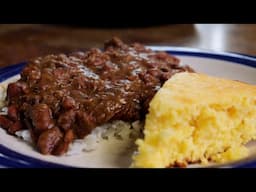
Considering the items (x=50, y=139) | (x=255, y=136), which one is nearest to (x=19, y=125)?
(x=50, y=139)

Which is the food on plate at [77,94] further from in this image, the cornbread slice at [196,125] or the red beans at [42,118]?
the cornbread slice at [196,125]

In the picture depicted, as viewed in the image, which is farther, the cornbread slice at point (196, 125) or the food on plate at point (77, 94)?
the food on plate at point (77, 94)

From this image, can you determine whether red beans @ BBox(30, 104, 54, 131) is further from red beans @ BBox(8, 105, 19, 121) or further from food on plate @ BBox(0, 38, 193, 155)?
red beans @ BBox(8, 105, 19, 121)

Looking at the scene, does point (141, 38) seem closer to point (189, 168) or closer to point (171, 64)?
point (171, 64)

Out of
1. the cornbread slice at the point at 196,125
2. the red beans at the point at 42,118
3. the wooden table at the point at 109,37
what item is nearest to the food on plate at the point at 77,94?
the red beans at the point at 42,118
